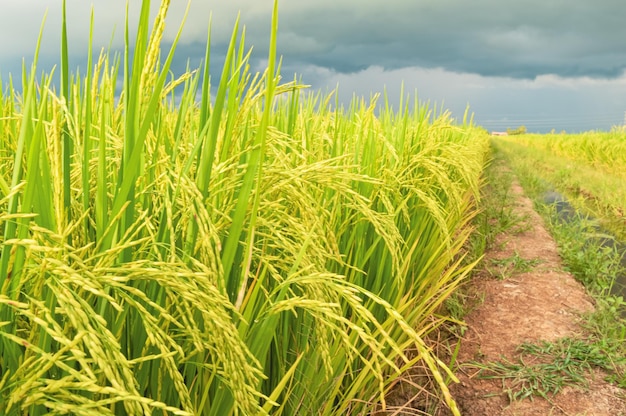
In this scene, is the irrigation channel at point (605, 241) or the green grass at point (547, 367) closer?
the green grass at point (547, 367)

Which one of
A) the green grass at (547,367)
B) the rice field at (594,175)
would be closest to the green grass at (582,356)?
the green grass at (547,367)

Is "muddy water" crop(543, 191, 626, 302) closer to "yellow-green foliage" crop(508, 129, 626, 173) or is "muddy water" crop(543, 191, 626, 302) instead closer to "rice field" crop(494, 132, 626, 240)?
"rice field" crop(494, 132, 626, 240)

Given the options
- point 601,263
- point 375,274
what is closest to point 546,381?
point 375,274

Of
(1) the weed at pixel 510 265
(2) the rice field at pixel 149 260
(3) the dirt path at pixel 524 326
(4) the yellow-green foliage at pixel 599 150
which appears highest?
(2) the rice field at pixel 149 260

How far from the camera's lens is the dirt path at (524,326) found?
2.32 meters

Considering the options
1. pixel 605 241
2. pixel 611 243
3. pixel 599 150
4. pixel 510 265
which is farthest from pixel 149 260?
pixel 599 150

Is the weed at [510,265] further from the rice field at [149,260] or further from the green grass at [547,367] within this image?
the rice field at [149,260]

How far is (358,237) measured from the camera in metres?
1.99

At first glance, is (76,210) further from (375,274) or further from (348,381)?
(375,274)

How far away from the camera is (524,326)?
10.2 ft

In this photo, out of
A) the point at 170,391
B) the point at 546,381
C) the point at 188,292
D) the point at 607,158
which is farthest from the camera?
the point at 607,158

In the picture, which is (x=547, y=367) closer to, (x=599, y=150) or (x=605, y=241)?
(x=605, y=241)

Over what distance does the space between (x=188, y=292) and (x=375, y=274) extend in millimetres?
1673

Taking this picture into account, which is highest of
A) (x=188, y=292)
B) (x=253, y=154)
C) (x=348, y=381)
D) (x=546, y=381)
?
(x=253, y=154)
